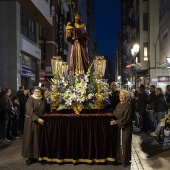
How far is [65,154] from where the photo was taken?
9.35m

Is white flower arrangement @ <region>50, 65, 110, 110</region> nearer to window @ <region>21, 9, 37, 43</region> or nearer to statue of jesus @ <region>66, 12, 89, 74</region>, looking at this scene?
statue of jesus @ <region>66, 12, 89, 74</region>

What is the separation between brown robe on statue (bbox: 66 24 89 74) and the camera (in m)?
11.3

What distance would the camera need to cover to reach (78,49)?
37.1 feet

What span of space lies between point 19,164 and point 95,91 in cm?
283

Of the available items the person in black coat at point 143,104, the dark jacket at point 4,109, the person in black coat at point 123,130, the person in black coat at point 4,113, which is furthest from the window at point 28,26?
the person in black coat at point 123,130

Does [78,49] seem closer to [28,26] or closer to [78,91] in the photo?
[78,91]

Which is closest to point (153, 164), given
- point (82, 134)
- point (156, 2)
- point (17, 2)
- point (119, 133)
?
point (119, 133)

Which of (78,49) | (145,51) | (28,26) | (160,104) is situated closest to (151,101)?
(160,104)

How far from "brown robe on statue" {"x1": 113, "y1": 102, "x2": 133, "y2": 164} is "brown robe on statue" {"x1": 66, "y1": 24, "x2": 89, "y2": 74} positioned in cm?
263

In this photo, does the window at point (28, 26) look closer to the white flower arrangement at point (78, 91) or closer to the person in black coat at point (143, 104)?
the person in black coat at point (143, 104)

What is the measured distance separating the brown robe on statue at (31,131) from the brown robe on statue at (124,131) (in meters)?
2.09

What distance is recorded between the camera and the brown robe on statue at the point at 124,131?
8.97 meters

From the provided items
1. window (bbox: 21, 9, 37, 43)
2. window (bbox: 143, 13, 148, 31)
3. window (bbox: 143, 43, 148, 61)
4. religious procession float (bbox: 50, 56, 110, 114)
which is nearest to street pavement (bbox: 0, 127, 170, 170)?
religious procession float (bbox: 50, 56, 110, 114)

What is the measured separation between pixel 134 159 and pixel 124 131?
1.35 metres
